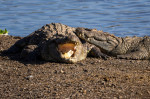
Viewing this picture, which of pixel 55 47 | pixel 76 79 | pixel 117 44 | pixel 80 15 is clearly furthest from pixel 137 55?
pixel 80 15

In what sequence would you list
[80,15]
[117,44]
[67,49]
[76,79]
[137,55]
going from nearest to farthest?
[76,79] < [67,49] < [137,55] < [117,44] < [80,15]

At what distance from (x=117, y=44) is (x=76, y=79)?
2.67 m

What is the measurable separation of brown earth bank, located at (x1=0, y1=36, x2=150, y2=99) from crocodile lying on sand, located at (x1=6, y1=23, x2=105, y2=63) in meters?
0.17

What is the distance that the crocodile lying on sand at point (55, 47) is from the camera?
7.16 metres

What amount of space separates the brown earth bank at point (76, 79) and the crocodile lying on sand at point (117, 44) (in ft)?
1.23

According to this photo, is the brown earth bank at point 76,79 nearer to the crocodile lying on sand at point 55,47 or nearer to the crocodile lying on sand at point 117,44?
the crocodile lying on sand at point 55,47

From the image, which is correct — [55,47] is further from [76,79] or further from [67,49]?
[76,79]

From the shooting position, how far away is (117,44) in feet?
→ 27.6

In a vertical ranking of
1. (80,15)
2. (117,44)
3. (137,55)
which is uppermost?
Answer: (80,15)

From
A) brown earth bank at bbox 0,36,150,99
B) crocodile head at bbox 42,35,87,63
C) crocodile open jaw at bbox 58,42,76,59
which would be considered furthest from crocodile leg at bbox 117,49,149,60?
crocodile open jaw at bbox 58,42,76,59

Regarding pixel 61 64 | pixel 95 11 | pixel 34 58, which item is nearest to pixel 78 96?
pixel 61 64

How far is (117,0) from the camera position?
63.4 feet

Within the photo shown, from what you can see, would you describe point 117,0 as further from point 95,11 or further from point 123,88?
point 123,88

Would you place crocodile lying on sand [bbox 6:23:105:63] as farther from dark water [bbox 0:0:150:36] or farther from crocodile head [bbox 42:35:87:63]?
dark water [bbox 0:0:150:36]
